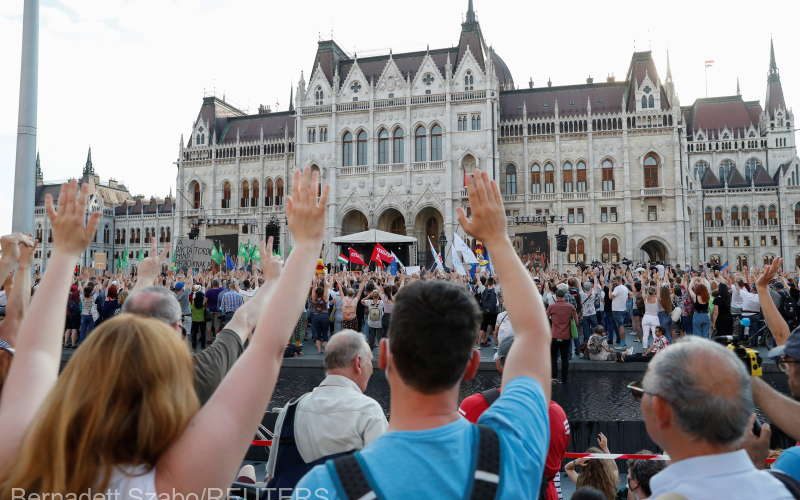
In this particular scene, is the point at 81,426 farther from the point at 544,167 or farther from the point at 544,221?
the point at 544,167

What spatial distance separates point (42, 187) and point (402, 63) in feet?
165

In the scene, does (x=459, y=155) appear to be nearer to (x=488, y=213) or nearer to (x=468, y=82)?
(x=468, y=82)

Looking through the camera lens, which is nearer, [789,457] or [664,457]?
[789,457]

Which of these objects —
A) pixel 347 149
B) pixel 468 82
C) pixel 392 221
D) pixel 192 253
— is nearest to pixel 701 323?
pixel 192 253

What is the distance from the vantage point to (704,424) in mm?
1675

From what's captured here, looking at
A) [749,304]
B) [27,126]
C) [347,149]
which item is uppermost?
[347,149]

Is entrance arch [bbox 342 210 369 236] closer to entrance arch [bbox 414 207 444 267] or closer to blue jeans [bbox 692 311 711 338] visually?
entrance arch [bbox 414 207 444 267]

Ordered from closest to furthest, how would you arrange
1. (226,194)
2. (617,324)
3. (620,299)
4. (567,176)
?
(620,299)
(617,324)
(567,176)
(226,194)

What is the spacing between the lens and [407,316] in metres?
1.62

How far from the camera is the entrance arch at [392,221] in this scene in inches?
1683

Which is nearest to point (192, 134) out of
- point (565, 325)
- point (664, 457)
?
point (565, 325)

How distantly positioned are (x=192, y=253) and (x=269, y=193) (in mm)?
25957

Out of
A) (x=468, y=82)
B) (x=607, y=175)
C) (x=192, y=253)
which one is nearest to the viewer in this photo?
(x=192, y=253)

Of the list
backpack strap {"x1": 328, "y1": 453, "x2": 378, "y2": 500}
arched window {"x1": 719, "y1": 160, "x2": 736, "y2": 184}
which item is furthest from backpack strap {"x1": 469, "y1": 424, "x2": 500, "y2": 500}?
arched window {"x1": 719, "y1": 160, "x2": 736, "y2": 184}
